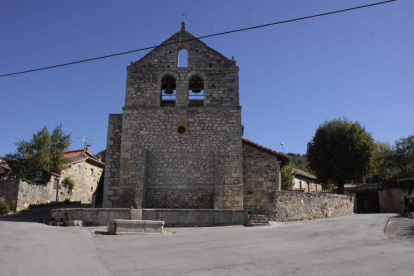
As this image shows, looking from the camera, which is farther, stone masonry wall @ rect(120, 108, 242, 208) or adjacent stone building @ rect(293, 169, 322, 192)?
adjacent stone building @ rect(293, 169, 322, 192)

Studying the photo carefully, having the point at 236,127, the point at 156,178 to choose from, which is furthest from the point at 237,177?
the point at 156,178

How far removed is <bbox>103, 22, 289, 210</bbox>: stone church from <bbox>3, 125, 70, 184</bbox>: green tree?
894 cm

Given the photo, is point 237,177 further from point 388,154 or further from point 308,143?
point 388,154

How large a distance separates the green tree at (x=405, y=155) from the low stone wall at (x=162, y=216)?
1078 inches

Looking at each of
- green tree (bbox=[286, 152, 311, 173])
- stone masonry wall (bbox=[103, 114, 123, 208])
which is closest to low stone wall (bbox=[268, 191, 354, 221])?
stone masonry wall (bbox=[103, 114, 123, 208])

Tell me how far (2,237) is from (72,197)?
21.4m

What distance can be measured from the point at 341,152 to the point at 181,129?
1593 centimetres

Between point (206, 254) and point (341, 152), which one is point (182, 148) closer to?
point (206, 254)

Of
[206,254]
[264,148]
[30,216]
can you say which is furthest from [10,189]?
[206,254]

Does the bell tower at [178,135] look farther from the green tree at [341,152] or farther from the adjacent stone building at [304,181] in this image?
the adjacent stone building at [304,181]

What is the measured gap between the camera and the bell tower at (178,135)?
1681 centimetres

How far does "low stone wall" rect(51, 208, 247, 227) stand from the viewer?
44.8 feet

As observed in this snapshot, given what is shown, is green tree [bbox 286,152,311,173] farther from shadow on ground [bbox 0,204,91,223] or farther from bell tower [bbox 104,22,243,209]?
shadow on ground [bbox 0,204,91,223]

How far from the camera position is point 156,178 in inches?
670
